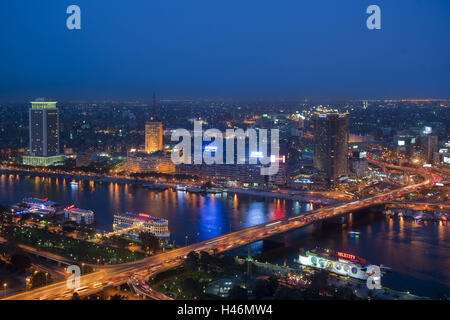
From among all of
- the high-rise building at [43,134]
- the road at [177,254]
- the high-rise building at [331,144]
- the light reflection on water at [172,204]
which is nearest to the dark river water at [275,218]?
the light reflection on water at [172,204]

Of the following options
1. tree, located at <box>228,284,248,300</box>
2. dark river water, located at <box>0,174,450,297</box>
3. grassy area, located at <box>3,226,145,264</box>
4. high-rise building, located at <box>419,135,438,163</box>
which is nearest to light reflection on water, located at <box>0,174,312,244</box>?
dark river water, located at <box>0,174,450,297</box>

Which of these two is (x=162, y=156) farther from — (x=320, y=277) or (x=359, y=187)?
(x=320, y=277)

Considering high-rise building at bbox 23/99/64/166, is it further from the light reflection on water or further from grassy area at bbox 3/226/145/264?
grassy area at bbox 3/226/145/264

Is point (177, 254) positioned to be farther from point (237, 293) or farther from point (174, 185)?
point (174, 185)

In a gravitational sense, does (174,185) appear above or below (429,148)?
below

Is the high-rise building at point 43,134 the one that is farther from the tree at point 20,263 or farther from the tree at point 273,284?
the tree at point 273,284

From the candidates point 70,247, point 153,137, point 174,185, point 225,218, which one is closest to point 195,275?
point 70,247
